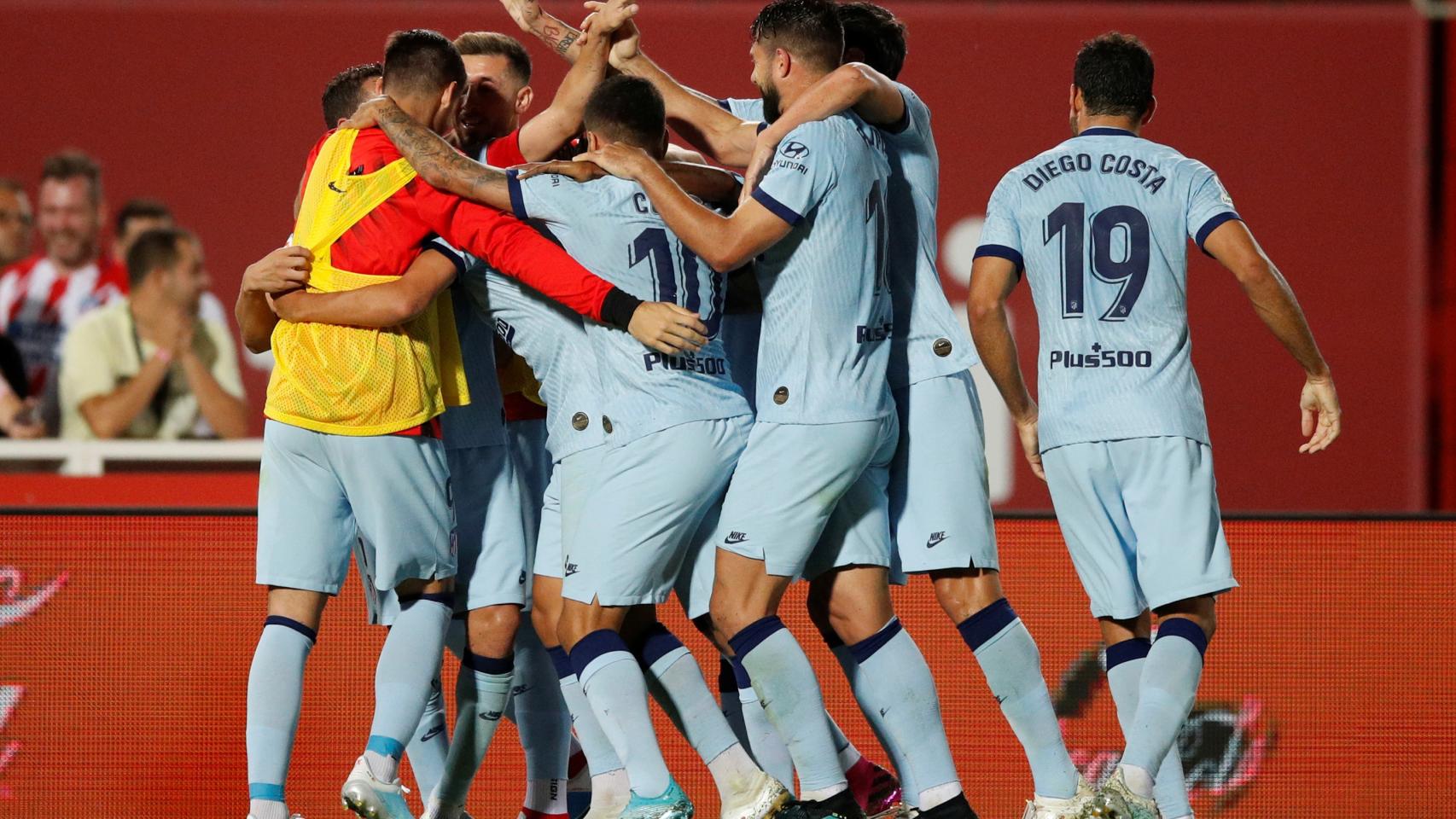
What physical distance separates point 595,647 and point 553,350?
80cm

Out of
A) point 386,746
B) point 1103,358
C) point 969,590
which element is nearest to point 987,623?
point 969,590

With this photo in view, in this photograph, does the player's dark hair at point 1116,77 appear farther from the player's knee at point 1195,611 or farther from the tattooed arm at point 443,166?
the tattooed arm at point 443,166

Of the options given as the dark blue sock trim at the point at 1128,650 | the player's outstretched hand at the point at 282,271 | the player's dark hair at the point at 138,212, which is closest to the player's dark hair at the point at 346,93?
the player's outstretched hand at the point at 282,271

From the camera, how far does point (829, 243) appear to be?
3.98m

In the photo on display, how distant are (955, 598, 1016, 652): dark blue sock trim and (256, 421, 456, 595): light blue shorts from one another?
1411 millimetres

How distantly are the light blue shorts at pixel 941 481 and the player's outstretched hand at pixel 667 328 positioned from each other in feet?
2.19

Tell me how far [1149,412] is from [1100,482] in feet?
0.73

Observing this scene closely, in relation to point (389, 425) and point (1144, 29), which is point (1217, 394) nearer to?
point (1144, 29)

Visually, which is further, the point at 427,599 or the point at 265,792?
the point at 427,599

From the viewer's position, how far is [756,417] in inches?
164

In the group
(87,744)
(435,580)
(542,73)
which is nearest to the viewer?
(435,580)

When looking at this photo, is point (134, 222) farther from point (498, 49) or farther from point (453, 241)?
point (453, 241)

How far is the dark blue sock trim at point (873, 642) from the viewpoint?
4098 mm

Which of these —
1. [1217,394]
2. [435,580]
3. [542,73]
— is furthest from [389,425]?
[1217,394]
